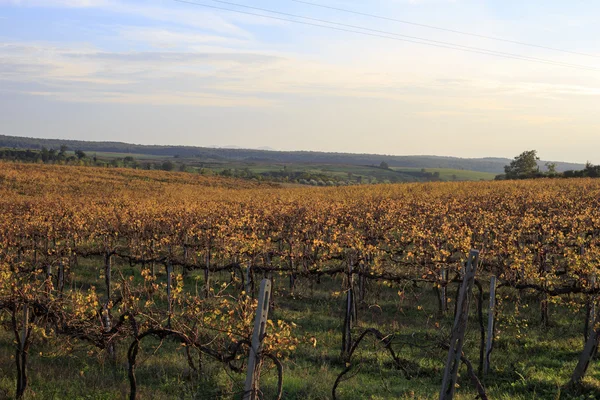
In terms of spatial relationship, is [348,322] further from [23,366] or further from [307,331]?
[23,366]

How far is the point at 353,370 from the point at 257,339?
4278 mm

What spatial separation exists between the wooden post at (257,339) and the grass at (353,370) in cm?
39

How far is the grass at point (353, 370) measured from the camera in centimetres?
801

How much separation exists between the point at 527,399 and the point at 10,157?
87.4 m

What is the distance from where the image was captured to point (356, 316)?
12.6 meters

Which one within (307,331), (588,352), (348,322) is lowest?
(307,331)

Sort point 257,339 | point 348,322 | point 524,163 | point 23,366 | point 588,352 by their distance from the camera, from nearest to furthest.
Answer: point 257,339, point 588,352, point 23,366, point 348,322, point 524,163

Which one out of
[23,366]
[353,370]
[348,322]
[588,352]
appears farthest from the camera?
[348,322]

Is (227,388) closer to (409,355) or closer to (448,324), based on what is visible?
(409,355)

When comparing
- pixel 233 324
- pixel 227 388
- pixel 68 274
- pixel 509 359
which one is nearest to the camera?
pixel 233 324

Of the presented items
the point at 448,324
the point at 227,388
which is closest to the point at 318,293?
the point at 448,324

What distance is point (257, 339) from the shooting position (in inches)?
223

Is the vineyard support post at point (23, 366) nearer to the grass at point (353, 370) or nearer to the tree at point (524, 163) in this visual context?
the grass at point (353, 370)

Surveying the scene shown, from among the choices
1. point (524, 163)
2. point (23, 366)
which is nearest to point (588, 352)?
point (23, 366)
